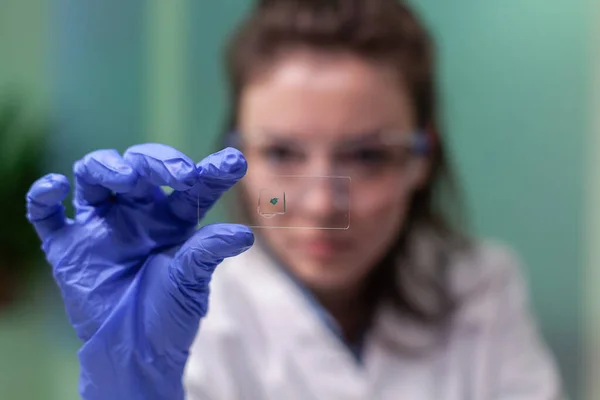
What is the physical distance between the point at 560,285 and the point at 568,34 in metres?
0.65

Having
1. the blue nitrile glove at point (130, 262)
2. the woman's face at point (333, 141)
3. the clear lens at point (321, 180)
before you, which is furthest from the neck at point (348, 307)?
the blue nitrile glove at point (130, 262)

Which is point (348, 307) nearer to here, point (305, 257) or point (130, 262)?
point (305, 257)

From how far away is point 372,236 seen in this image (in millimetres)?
952

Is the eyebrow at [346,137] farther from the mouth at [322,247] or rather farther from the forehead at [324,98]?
the mouth at [322,247]

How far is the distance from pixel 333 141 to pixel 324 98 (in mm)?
80

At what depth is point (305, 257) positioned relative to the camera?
894mm

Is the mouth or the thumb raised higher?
the thumb

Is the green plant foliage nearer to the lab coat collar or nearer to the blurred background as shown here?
the blurred background

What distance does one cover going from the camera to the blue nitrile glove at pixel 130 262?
60 cm

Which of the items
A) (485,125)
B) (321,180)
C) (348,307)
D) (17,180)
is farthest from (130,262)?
(485,125)

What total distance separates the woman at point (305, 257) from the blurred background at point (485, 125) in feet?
0.84

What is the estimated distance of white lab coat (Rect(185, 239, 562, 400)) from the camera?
0.92 metres

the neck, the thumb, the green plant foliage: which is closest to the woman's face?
the neck

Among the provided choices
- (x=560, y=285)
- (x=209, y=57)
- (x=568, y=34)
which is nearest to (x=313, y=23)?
(x=209, y=57)
